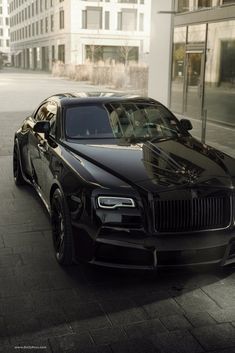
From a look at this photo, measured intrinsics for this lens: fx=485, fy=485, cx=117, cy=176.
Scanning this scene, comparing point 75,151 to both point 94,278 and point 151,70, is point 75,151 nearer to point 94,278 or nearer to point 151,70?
point 94,278

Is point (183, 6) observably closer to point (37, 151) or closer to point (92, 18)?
point (37, 151)

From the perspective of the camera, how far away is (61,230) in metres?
4.64

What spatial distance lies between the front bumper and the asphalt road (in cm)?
22

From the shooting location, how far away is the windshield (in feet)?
18.2

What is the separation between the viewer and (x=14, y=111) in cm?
1822

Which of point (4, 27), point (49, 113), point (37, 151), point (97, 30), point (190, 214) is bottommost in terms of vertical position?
point (190, 214)

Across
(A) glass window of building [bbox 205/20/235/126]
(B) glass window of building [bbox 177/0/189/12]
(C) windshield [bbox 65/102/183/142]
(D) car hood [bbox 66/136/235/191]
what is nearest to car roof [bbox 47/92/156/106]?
(C) windshield [bbox 65/102/183/142]

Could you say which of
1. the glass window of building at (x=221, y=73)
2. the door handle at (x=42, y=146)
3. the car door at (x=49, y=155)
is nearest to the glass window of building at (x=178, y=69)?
the glass window of building at (x=221, y=73)

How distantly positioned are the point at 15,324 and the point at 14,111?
15.3 m

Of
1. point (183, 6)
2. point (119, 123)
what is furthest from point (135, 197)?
point (183, 6)

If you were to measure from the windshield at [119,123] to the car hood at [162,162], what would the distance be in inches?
9.3

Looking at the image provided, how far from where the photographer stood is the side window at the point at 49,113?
581 cm

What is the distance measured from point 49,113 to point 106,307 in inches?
124

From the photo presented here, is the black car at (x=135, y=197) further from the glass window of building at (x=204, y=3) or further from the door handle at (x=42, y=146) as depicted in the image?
the glass window of building at (x=204, y=3)
